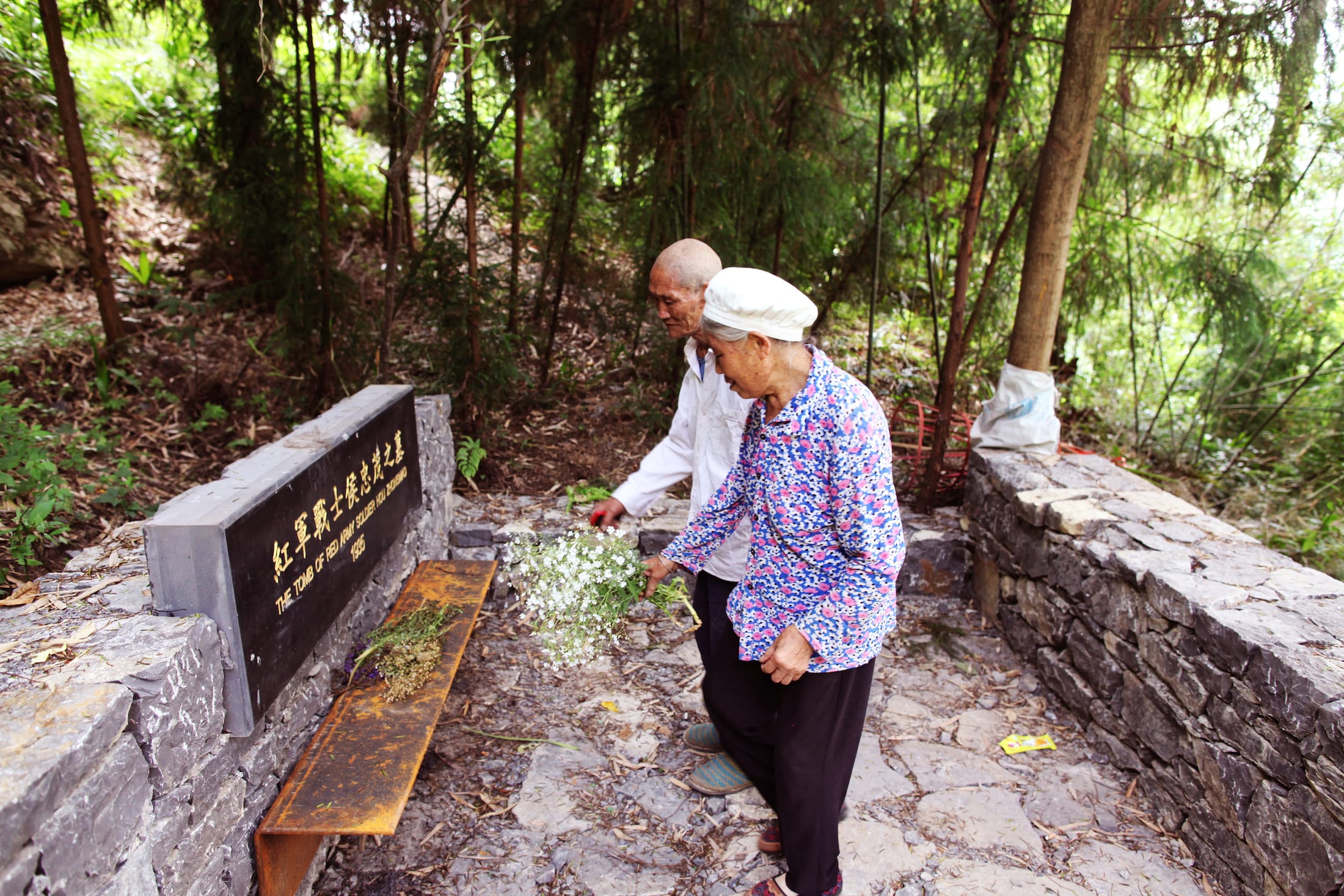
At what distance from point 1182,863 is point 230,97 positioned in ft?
21.2

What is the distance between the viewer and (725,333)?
189 centimetres

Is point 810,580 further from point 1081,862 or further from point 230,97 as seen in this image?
point 230,97

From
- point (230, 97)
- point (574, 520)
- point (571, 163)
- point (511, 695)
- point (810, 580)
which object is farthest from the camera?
point (571, 163)

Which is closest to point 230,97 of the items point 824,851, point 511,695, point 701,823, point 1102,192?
point 511,695

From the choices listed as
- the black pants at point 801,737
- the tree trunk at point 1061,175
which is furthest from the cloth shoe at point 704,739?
the tree trunk at point 1061,175

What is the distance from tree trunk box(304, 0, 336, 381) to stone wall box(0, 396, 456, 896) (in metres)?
2.66

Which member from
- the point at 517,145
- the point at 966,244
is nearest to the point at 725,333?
the point at 966,244

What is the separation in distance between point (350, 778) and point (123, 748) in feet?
2.60

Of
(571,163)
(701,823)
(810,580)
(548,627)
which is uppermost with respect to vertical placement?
(571,163)

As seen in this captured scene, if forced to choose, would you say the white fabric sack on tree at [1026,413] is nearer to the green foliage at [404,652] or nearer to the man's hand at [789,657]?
the man's hand at [789,657]

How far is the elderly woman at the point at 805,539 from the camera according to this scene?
1.91m

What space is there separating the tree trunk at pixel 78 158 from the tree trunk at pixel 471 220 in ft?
6.52

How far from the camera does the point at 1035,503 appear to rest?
370 centimetres

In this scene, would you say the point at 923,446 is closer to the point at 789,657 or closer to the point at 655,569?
the point at 655,569
